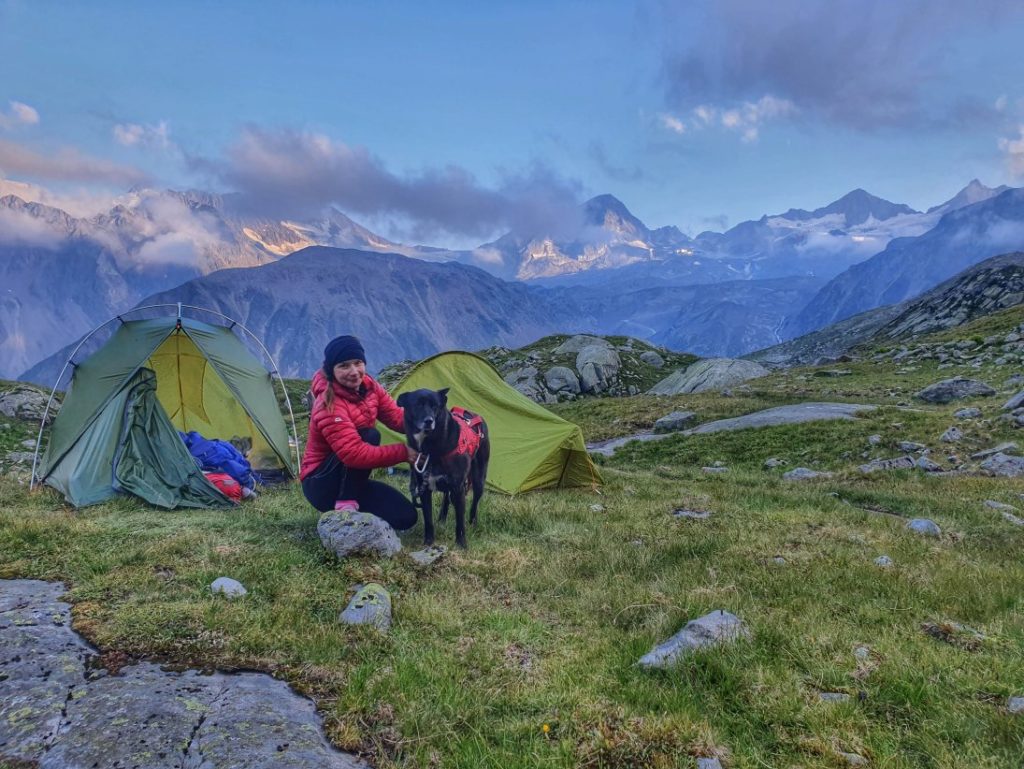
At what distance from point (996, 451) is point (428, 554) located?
49.8 feet

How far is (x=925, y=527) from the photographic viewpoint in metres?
9.42

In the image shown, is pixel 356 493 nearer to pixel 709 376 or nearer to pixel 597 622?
pixel 597 622

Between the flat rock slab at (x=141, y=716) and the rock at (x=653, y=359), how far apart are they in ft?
170

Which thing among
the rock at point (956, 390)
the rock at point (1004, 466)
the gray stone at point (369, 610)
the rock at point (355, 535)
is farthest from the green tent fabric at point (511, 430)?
the rock at point (956, 390)

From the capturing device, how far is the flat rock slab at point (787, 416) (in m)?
20.8

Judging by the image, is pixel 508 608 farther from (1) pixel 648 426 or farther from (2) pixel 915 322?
(2) pixel 915 322

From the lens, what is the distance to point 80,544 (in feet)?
25.9

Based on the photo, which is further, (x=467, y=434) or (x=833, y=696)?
(x=467, y=434)

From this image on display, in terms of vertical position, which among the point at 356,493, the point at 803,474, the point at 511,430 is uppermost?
the point at 511,430

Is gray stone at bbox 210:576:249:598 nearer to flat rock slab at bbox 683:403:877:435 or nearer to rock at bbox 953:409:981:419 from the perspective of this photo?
flat rock slab at bbox 683:403:877:435

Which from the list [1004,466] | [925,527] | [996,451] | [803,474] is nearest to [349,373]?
[925,527]

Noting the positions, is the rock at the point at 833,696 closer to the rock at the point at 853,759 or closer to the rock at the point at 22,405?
the rock at the point at 853,759

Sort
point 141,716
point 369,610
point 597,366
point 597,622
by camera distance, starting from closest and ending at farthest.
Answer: point 141,716
point 369,610
point 597,622
point 597,366

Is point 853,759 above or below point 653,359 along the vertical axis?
below
